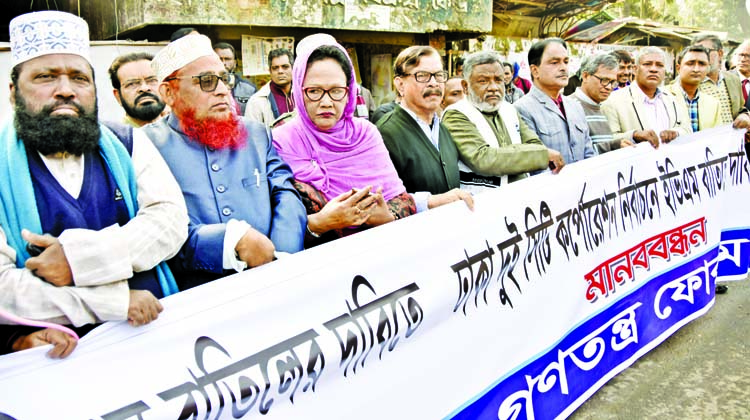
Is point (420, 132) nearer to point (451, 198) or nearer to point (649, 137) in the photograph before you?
point (451, 198)

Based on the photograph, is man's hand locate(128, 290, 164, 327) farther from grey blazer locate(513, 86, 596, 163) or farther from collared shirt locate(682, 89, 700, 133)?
collared shirt locate(682, 89, 700, 133)

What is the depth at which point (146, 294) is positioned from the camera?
1.53 metres

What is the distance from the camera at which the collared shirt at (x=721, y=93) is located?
5.88m

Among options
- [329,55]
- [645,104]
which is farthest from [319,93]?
[645,104]

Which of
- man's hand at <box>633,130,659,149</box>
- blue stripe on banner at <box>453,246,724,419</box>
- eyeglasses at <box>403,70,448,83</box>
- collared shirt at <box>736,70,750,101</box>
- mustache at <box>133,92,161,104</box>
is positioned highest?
collared shirt at <box>736,70,750,101</box>

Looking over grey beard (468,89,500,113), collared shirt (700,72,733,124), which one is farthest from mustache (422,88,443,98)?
collared shirt (700,72,733,124)

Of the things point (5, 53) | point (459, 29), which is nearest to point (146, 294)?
point (5, 53)

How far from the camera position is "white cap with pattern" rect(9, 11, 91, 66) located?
1.69m

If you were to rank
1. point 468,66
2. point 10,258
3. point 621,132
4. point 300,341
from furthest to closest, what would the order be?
1. point 621,132
2. point 468,66
3. point 300,341
4. point 10,258

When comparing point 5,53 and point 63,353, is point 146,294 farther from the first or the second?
point 5,53

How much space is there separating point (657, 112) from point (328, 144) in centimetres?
318

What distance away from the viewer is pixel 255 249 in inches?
74.2

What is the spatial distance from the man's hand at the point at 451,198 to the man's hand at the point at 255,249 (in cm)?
94

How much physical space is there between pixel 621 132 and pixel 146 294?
12.7ft
